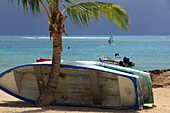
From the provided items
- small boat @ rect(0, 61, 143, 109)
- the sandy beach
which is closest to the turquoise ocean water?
Result: the sandy beach

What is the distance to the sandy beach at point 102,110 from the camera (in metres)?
6.68

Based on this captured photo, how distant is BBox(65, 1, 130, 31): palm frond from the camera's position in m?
7.05

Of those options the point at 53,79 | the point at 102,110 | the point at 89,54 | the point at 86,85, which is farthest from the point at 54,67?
the point at 89,54

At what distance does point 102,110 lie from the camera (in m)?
7.03

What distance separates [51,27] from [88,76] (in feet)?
5.61

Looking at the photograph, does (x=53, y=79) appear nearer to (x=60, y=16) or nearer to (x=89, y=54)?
(x=60, y=16)

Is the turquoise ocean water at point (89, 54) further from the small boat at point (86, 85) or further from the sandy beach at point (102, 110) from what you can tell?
the small boat at point (86, 85)

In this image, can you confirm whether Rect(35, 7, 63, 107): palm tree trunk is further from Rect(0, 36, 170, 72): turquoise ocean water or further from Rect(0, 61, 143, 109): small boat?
Rect(0, 36, 170, 72): turquoise ocean water

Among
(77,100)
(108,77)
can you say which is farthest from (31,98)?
(108,77)

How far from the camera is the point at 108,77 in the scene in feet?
24.0

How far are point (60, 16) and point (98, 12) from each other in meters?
1.06

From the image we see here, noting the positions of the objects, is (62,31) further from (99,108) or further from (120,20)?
(99,108)

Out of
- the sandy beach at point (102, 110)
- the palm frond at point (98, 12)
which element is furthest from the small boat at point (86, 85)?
the palm frond at point (98, 12)

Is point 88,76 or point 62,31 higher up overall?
point 62,31
